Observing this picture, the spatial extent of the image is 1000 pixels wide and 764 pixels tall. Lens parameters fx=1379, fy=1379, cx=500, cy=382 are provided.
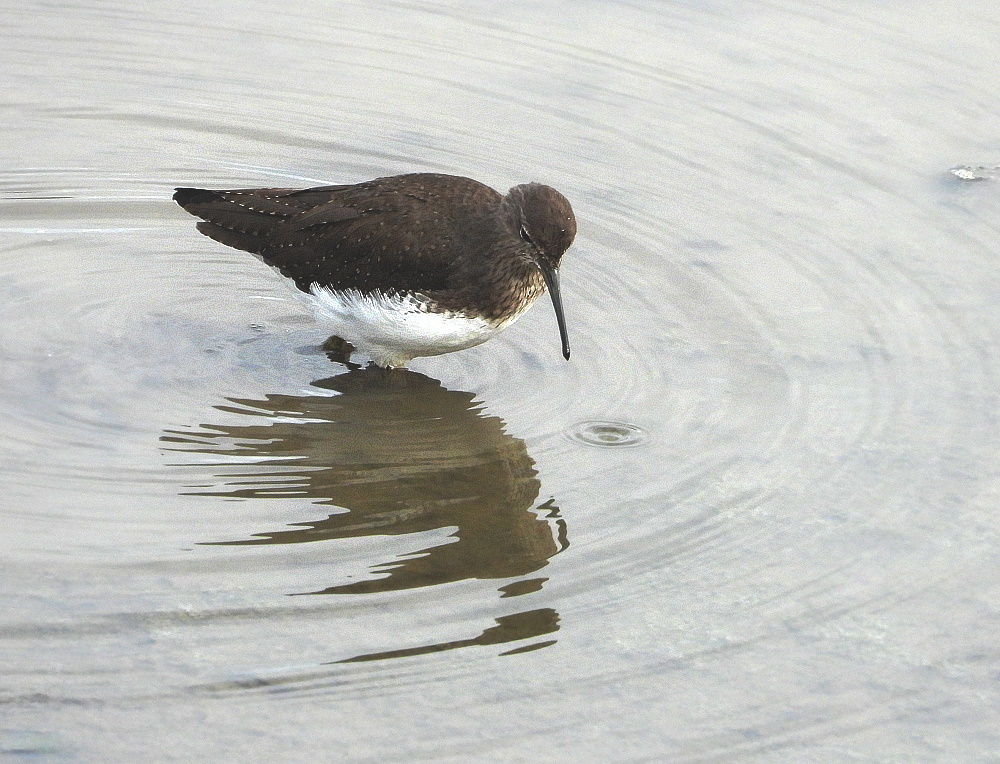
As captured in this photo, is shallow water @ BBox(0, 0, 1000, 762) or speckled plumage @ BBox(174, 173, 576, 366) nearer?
shallow water @ BBox(0, 0, 1000, 762)

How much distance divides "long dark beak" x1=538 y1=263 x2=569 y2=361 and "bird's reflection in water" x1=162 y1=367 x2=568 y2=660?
52 cm

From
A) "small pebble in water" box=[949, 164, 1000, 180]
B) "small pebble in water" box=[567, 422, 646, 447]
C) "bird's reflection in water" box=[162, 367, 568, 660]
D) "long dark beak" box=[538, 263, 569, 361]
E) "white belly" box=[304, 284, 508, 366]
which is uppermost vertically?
"small pebble in water" box=[949, 164, 1000, 180]

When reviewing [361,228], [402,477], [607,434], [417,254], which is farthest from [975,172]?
[402,477]

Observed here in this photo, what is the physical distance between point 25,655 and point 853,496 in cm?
350

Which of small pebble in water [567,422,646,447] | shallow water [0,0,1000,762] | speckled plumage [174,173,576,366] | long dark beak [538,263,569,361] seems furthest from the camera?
speckled plumage [174,173,576,366]

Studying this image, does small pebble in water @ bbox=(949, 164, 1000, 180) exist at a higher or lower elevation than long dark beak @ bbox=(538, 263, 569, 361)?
higher

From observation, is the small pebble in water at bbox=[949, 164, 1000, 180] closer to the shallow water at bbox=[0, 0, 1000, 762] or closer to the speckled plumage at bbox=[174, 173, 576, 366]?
the shallow water at bbox=[0, 0, 1000, 762]

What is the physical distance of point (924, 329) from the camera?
746 centimetres

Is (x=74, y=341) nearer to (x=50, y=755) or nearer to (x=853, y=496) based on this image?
(x=50, y=755)

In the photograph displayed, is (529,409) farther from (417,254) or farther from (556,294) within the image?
(417,254)

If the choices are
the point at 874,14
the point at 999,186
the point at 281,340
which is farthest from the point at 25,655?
the point at 874,14

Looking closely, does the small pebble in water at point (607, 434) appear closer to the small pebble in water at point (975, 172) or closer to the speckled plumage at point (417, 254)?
the speckled plumage at point (417, 254)

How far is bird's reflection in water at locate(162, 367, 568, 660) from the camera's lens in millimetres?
5562

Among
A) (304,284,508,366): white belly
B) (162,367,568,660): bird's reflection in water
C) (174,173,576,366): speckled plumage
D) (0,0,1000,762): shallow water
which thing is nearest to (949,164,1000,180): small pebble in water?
(0,0,1000,762): shallow water
